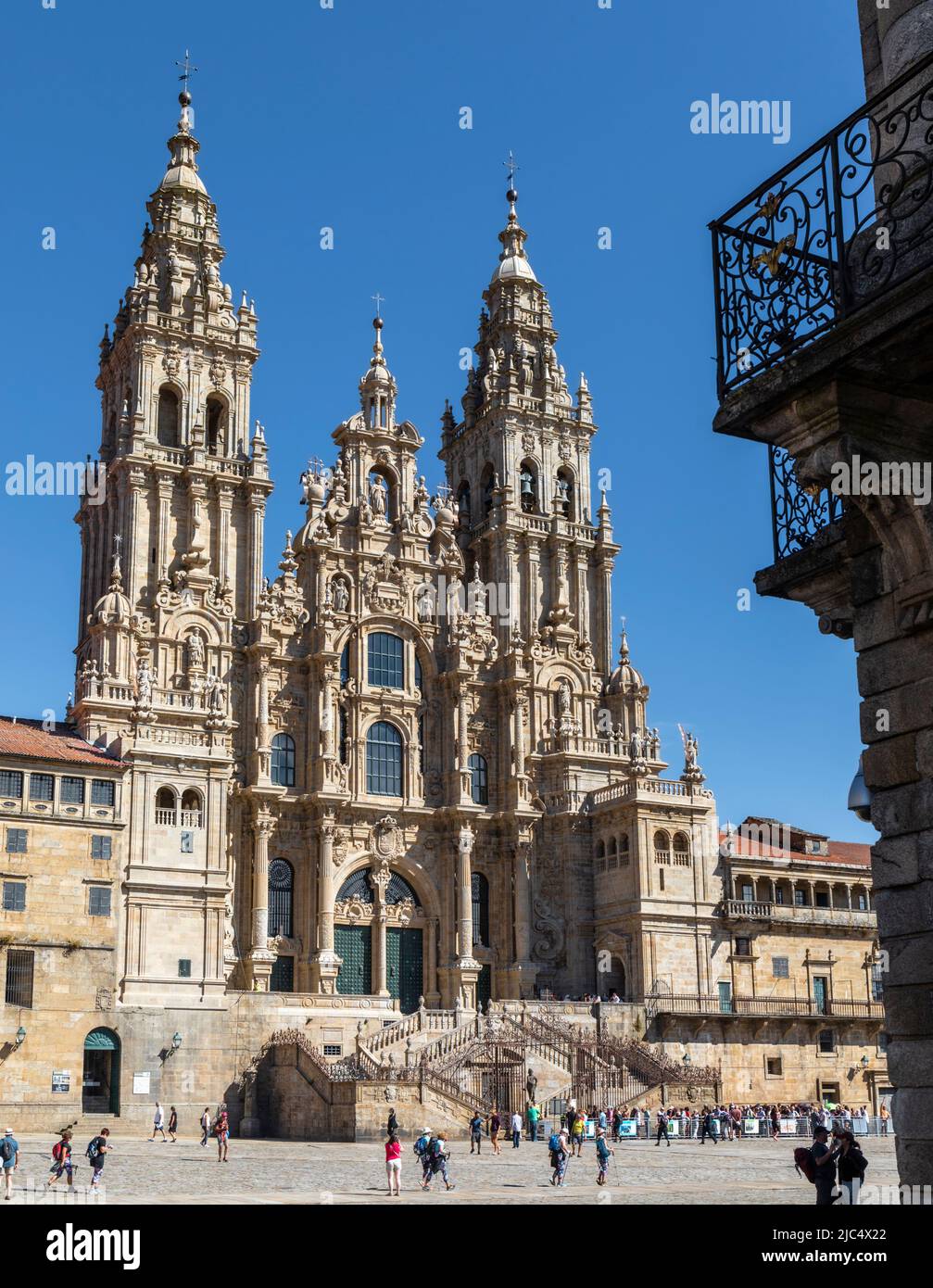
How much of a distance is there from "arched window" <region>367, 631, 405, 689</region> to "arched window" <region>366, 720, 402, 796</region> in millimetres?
1778

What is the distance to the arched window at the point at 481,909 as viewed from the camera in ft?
210

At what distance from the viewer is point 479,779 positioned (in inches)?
2579

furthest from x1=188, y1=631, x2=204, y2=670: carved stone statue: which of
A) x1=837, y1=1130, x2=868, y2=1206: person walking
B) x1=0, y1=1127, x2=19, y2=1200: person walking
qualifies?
x1=837, y1=1130, x2=868, y2=1206: person walking

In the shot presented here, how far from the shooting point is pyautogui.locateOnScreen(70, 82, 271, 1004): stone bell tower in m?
52.3

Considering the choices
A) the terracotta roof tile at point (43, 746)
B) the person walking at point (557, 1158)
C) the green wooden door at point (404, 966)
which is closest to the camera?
the person walking at point (557, 1158)

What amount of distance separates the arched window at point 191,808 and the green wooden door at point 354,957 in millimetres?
9316

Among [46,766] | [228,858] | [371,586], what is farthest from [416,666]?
[46,766]

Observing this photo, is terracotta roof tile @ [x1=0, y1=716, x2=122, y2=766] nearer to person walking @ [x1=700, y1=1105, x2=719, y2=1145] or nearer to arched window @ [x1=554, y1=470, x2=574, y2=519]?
person walking @ [x1=700, y1=1105, x2=719, y2=1145]

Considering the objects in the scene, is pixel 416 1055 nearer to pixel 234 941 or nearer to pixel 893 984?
pixel 234 941

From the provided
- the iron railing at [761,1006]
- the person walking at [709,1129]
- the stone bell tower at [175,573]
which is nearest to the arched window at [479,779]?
the stone bell tower at [175,573]

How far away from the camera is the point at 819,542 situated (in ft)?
37.1

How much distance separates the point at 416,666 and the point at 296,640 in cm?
549

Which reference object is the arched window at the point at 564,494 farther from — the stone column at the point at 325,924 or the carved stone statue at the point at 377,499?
the stone column at the point at 325,924
